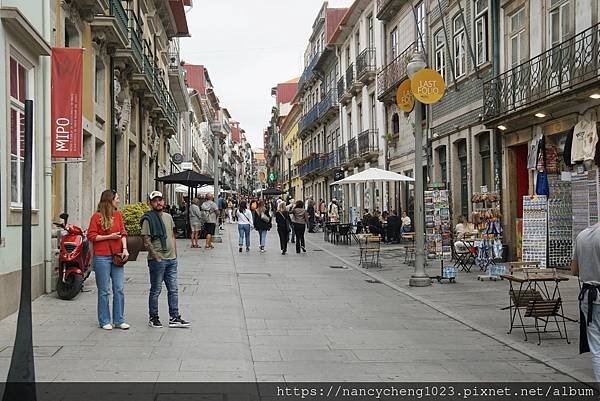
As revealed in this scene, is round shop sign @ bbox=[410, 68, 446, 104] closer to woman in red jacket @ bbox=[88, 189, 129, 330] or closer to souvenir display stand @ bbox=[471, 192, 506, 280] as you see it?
souvenir display stand @ bbox=[471, 192, 506, 280]

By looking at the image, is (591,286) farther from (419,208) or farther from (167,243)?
(419,208)

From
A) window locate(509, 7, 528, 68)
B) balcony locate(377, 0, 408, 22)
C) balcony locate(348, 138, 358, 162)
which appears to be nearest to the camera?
window locate(509, 7, 528, 68)

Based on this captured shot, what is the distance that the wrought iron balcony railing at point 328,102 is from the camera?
139 feet

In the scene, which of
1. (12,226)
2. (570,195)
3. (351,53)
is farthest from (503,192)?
(351,53)

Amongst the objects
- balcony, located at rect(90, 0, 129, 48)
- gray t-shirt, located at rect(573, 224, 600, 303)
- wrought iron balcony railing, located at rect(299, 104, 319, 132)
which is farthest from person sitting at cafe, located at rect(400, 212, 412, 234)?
wrought iron balcony railing, located at rect(299, 104, 319, 132)

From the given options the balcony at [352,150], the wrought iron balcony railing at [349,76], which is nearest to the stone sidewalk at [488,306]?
the balcony at [352,150]

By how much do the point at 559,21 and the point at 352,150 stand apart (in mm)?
21588

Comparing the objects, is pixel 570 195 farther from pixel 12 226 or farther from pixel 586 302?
pixel 12 226

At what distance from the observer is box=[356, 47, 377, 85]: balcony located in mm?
32625

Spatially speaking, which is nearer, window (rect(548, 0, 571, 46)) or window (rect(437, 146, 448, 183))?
window (rect(548, 0, 571, 46))

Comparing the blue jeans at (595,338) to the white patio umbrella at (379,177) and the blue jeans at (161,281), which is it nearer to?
the blue jeans at (161,281)

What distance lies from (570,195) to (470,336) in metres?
7.80

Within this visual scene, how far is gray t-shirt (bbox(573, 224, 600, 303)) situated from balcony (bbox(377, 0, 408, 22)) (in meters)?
22.4

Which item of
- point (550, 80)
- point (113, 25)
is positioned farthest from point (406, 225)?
point (113, 25)
